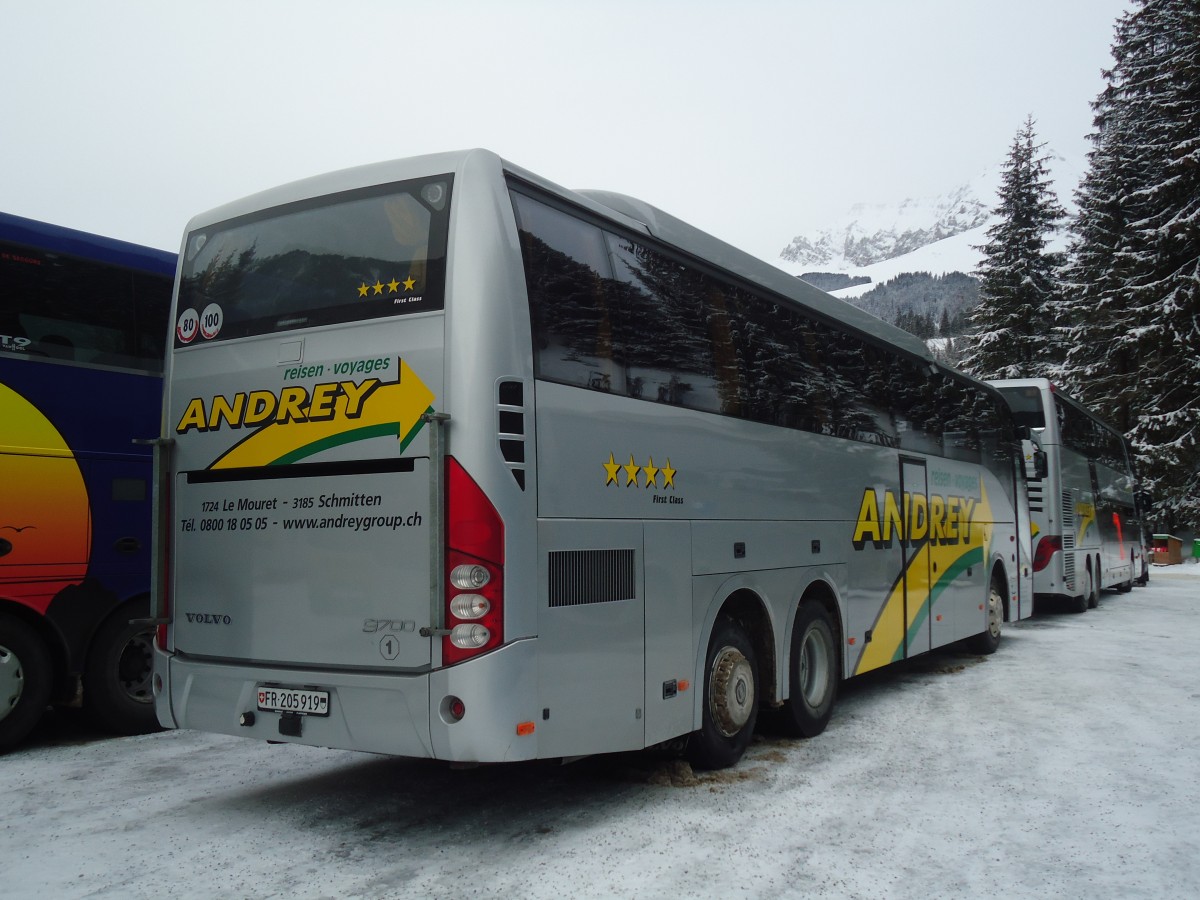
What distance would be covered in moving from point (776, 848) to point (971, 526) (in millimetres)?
8156

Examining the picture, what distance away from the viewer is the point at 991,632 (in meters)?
13.4

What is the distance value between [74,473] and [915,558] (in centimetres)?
773

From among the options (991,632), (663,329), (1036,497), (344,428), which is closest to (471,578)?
(344,428)

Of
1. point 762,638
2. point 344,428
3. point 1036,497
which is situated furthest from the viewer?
point 1036,497

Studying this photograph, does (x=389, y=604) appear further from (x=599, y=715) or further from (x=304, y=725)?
(x=599, y=715)

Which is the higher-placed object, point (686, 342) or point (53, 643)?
point (686, 342)

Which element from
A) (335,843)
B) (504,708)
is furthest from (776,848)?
(335,843)

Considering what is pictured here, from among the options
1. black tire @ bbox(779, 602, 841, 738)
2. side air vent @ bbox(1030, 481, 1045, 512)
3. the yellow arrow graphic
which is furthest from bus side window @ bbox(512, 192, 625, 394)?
side air vent @ bbox(1030, 481, 1045, 512)

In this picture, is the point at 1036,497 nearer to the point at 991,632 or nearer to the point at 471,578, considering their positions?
the point at 991,632

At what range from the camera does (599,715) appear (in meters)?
5.53

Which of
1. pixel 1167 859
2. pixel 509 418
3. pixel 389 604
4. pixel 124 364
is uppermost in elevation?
pixel 124 364

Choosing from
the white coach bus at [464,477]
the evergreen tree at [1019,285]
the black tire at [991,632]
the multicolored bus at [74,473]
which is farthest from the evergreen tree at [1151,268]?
the multicolored bus at [74,473]

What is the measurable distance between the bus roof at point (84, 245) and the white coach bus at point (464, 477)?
2420mm

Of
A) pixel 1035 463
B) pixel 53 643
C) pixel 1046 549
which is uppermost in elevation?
pixel 1035 463
